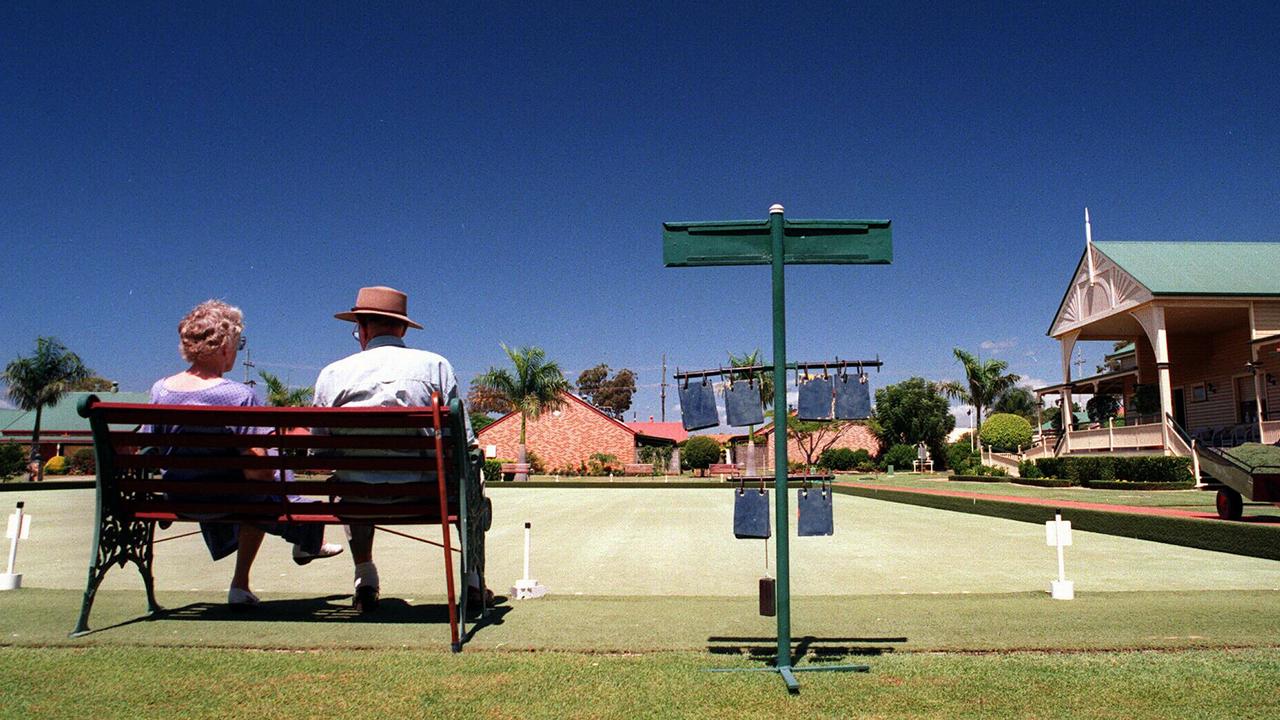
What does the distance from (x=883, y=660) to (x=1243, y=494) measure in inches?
366

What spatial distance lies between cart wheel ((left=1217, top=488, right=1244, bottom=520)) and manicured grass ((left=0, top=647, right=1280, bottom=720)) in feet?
27.6

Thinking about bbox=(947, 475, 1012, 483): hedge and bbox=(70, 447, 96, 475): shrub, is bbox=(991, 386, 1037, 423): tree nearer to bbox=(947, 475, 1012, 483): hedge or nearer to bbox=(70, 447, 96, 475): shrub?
bbox=(947, 475, 1012, 483): hedge

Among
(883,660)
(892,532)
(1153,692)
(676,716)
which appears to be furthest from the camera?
(892,532)

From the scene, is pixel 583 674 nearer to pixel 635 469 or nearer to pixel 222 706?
pixel 222 706

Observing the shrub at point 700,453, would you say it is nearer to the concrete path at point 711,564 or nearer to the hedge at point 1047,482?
the hedge at point 1047,482

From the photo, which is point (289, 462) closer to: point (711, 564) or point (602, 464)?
point (711, 564)

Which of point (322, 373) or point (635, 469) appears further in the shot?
point (635, 469)

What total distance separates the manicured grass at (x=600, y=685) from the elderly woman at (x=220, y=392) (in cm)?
76

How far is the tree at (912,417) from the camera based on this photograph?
184 feet

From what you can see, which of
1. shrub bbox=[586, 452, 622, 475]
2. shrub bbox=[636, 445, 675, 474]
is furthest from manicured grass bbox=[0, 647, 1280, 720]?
shrub bbox=[636, 445, 675, 474]

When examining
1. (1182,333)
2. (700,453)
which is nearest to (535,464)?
(700,453)

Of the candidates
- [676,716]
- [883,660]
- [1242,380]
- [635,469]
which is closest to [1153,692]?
[883,660]

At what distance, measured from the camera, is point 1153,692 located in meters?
2.70

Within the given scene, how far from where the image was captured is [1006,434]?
42406mm
